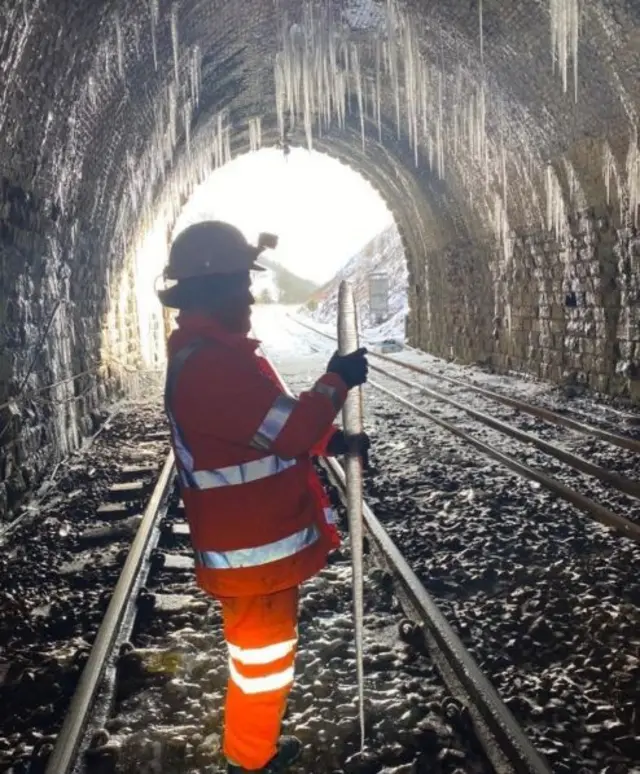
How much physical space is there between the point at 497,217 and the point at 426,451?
778 cm

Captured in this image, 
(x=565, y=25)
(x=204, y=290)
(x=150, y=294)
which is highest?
(x=565, y=25)

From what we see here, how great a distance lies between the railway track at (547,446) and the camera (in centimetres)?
581

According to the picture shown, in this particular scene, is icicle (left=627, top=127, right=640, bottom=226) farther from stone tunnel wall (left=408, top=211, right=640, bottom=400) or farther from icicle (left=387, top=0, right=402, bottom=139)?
icicle (left=387, top=0, right=402, bottom=139)

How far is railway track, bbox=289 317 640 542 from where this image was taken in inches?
229

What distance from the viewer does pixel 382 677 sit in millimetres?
3424

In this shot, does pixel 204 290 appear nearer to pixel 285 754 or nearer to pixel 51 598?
pixel 285 754

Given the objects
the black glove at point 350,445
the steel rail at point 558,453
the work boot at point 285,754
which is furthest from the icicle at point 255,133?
the work boot at point 285,754

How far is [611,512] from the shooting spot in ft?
18.6

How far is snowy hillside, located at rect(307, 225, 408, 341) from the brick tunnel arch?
13.2 meters

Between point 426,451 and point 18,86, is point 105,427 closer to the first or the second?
Answer: point 426,451

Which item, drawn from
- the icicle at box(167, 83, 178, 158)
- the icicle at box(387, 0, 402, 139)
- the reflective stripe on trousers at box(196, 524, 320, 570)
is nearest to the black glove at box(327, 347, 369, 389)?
the reflective stripe on trousers at box(196, 524, 320, 570)

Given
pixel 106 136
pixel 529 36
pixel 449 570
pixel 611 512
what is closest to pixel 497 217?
pixel 529 36

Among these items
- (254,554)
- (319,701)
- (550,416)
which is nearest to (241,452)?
(254,554)

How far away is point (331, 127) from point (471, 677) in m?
16.7
